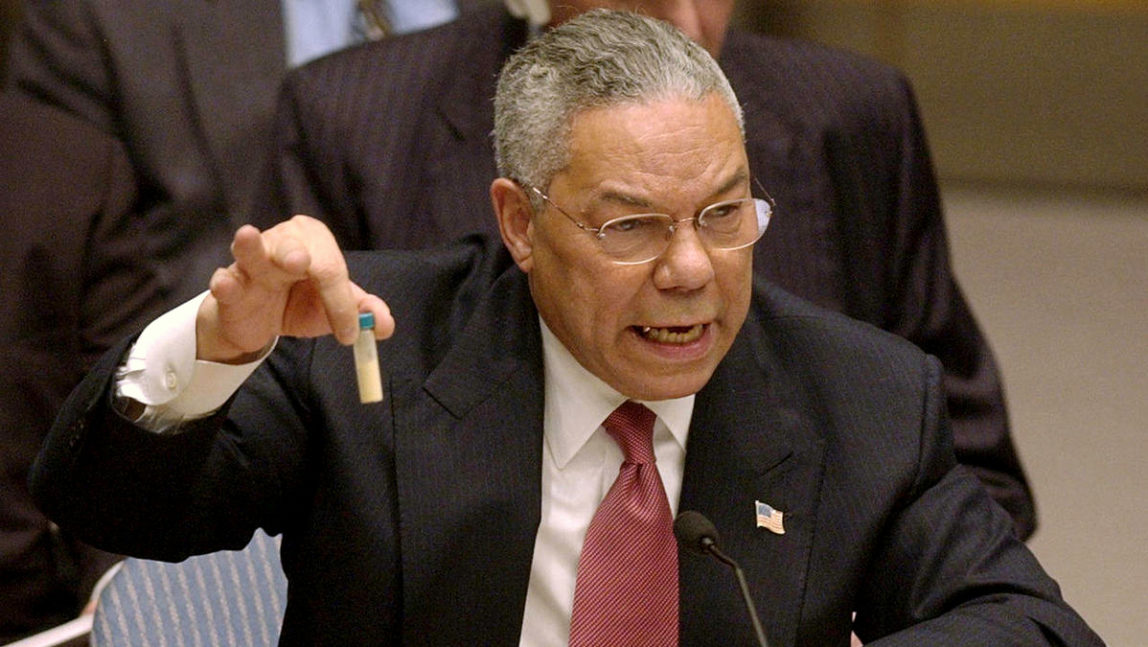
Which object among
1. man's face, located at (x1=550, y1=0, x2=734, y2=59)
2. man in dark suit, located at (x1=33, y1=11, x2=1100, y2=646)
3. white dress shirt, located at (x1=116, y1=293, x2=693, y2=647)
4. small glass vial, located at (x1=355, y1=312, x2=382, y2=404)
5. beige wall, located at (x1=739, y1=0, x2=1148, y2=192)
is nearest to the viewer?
small glass vial, located at (x1=355, y1=312, x2=382, y2=404)

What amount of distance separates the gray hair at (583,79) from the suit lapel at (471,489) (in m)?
0.23

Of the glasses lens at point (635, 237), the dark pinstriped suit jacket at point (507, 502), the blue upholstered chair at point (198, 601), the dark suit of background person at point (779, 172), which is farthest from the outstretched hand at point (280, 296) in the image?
the dark suit of background person at point (779, 172)

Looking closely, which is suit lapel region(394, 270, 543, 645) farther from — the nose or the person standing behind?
the person standing behind

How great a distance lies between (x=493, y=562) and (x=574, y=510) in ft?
0.36

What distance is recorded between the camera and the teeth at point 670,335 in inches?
72.9

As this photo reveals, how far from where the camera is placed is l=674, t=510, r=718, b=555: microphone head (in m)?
1.64

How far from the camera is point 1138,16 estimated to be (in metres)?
5.30

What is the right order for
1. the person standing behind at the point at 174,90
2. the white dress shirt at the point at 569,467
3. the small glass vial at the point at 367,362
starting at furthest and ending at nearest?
1. the person standing behind at the point at 174,90
2. the white dress shirt at the point at 569,467
3. the small glass vial at the point at 367,362

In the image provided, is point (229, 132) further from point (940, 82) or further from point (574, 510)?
point (940, 82)

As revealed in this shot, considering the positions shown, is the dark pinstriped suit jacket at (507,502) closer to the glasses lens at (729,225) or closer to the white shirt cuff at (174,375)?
the white shirt cuff at (174,375)

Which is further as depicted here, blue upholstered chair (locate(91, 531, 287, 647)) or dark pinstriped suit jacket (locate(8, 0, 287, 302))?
dark pinstriped suit jacket (locate(8, 0, 287, 302))

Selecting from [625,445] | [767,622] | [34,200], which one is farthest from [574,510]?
[34,200]

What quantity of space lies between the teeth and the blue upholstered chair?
0.52m

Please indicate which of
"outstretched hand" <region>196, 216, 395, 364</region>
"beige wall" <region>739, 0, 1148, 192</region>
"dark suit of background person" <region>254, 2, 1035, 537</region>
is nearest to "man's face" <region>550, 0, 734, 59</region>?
"dark suit of background person" <region>254, 2, 1035, 537</region>
